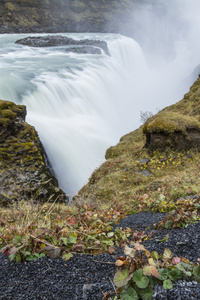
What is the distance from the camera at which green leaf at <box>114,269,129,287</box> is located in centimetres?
194

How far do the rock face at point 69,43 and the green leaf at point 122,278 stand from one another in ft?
96.2

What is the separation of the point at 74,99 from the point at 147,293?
1561cm

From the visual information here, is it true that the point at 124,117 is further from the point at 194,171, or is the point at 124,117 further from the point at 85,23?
the point at 85,23

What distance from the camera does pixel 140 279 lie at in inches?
76.3

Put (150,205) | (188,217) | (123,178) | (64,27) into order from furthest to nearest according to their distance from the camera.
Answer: (64,27), (123,178), (150,205), (188,217)

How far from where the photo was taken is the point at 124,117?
66.5ft

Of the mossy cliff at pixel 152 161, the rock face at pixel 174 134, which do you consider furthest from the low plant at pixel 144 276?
the rock face at pixel 174 134

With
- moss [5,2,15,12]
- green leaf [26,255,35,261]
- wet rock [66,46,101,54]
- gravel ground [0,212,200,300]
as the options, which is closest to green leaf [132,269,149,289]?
gravel ground [0,212,200,300]

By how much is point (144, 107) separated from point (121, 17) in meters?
49.1

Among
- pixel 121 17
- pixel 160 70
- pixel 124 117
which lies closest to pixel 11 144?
pixel 124 117

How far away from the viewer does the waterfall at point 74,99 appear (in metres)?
11.9

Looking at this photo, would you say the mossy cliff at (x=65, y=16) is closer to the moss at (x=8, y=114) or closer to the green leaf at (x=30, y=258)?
the moss at (x=8, y=114)

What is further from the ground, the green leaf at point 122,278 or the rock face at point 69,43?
the green leaf at point 122,278

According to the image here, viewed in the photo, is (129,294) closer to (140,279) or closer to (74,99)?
(140,279)
